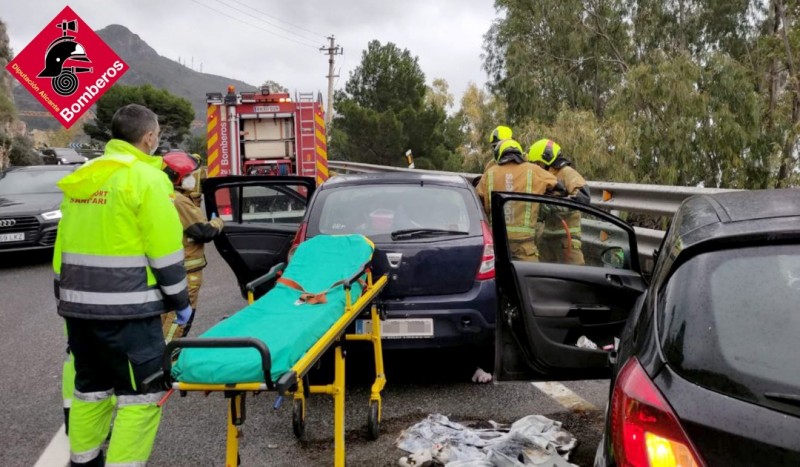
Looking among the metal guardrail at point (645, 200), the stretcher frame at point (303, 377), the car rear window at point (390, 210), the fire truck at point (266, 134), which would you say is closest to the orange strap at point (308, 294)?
the stretcher frame at point (303, 377)

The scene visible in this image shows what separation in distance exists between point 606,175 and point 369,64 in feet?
93.0

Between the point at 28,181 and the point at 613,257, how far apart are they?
10782mm

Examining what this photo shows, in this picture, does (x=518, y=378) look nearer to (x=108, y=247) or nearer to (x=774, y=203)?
(x=774, y=203)

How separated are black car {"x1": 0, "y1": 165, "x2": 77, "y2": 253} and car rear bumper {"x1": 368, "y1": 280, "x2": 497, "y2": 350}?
7.05 m

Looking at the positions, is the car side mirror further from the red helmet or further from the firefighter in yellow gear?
the red helmet

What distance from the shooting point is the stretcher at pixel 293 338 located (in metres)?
2.67

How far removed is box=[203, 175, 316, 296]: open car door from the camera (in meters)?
5.58

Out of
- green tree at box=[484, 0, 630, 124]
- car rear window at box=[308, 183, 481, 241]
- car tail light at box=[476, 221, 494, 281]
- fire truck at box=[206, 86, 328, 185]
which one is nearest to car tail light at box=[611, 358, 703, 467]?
car tail light at box=[476, 221, 494, 281]

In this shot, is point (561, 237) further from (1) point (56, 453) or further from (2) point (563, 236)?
(1) point (56, 453)

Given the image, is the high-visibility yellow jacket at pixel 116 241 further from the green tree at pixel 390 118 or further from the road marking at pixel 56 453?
the green tree at pixel 390 118

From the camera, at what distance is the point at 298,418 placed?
13.0 feet

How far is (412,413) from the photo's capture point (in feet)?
14.6

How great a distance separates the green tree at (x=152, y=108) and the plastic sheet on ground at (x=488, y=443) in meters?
60.1

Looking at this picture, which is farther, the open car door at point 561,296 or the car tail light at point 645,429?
the open car door at point 561,296
